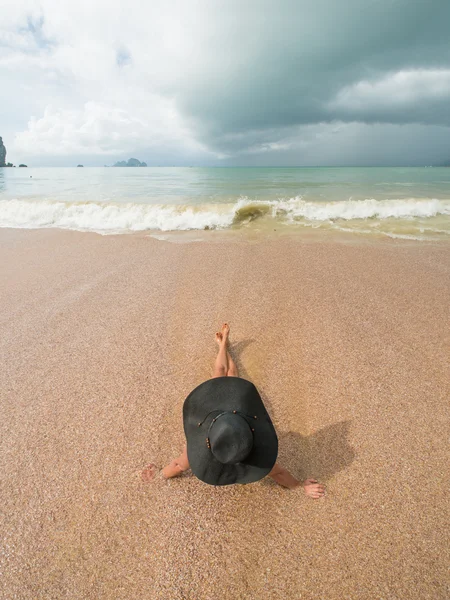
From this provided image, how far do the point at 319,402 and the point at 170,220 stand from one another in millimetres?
7934

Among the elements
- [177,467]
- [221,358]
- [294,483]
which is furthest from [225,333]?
[294,483]

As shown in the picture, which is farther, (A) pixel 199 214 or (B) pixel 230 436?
(A) pixel 199 214

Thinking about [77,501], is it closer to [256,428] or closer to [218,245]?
[256,428]

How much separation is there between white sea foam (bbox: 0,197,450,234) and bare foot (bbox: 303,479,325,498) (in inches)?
319

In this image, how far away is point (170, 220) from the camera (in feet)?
31.4

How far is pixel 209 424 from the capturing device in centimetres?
178

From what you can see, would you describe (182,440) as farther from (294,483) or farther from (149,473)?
(294,483)

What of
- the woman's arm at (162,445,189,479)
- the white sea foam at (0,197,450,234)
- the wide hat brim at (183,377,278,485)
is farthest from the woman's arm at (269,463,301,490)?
the white sea foam at (0,197,450,234)

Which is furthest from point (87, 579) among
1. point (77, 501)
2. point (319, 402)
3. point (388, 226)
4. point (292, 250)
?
point (388, 226)

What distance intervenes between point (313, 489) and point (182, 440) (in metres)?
1.07

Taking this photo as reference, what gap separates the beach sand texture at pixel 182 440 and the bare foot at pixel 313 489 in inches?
2.2

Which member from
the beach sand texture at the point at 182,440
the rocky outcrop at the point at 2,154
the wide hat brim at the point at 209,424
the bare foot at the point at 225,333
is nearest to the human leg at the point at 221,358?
the bare foot at the point at 225,333

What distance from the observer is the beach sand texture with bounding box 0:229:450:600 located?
1.81 meters

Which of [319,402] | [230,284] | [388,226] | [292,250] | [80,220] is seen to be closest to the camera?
[319,402]
